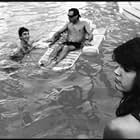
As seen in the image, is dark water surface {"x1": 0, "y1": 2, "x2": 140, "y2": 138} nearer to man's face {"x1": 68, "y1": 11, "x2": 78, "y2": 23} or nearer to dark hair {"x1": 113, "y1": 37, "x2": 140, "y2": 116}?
man's face {"x1": 68, "y1": 11, "x2": 78, "y2": 23}

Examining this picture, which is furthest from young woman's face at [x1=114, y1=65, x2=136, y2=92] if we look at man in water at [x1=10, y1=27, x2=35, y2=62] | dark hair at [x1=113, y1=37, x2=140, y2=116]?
man in water at [x1=10, y1=27, x2=35, y2=62]

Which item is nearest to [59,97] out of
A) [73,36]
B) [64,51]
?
[64,51]

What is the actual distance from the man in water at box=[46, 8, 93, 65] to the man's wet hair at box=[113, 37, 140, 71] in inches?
236

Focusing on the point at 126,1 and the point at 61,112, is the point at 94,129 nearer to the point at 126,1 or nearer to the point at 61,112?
the point at 61,112

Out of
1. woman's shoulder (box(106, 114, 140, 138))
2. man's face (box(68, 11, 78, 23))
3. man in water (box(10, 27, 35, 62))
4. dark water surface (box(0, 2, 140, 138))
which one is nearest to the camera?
woman's shoulder (box(106, 114, 140, 138))

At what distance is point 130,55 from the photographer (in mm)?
1631

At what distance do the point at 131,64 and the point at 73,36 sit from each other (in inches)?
275

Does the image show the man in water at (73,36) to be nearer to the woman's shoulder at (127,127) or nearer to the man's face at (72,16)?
the man's face at (72,16)

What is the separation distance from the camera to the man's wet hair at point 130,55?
162cm

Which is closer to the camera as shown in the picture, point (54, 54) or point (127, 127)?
point (127, 127)

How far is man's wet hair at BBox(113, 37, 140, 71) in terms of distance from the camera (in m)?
1.62

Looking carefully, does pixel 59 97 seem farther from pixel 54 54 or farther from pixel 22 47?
pixel 22 47

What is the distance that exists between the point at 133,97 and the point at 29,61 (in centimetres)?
620

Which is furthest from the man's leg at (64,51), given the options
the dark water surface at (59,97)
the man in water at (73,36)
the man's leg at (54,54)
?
the dark water surface at (59,97)
